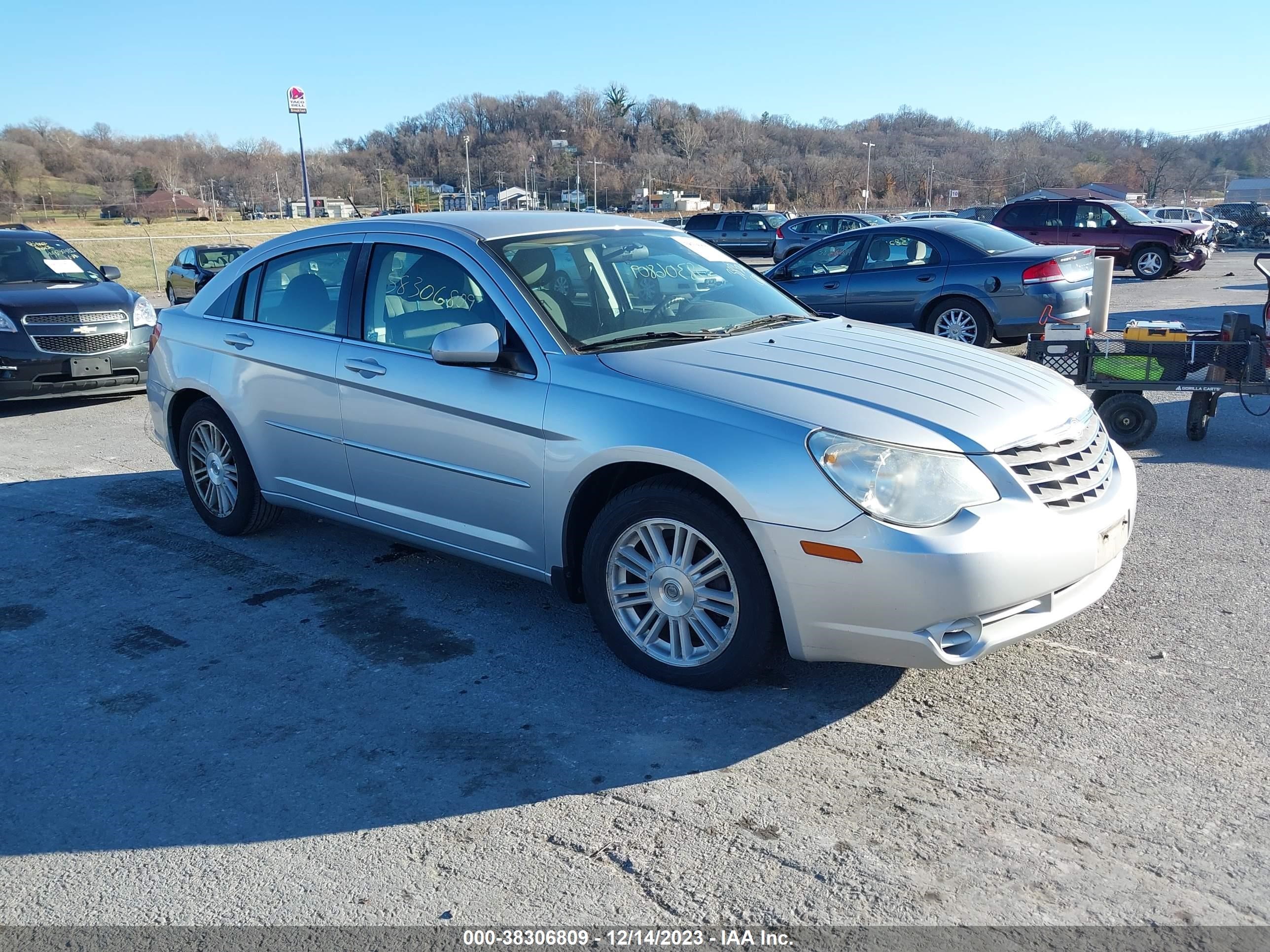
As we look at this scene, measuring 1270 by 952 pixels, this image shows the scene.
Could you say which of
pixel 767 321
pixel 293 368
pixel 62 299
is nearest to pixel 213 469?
pixel 293 368

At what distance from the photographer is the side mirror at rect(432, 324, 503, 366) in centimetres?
→ 407

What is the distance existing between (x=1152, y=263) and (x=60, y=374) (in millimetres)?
20966

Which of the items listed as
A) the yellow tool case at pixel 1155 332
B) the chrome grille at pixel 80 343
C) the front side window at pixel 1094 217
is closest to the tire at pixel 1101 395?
the yellow tool case at pixel 1155 332

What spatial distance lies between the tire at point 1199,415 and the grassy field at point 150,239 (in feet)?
75.7

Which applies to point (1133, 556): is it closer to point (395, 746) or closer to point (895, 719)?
point (895, 719)

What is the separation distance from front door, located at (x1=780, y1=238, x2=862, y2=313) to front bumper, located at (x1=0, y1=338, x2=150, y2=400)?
689 cm

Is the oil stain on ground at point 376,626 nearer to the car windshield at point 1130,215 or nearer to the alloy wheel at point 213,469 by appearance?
the alloy wheel at point 213,469

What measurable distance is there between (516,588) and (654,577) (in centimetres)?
131

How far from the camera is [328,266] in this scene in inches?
201

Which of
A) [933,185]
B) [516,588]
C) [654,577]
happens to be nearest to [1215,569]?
[654,577]

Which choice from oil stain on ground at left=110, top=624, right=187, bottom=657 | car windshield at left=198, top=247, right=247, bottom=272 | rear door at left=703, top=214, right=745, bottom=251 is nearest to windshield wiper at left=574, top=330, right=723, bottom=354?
oil stain on ground at left=110, top=624, right=187, bottom=657

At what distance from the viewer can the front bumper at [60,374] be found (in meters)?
9.78

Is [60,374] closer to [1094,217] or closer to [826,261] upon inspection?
[826,261]

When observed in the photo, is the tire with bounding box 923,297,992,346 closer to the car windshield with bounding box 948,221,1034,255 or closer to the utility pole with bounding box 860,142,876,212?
the car windshield with bounding box 948,221,1034,255
